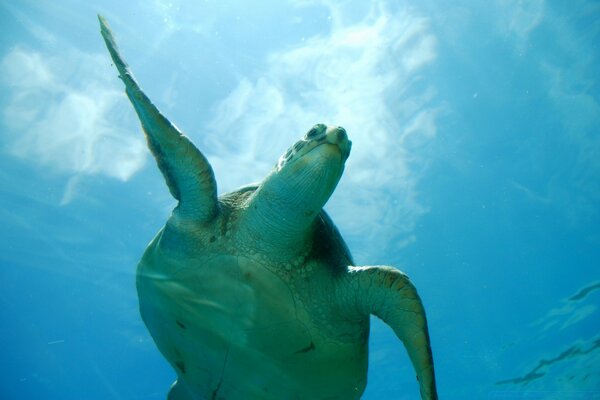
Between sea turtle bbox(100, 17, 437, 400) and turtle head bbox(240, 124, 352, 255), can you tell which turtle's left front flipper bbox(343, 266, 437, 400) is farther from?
turtle head bbox(240, 124, 352, 255)

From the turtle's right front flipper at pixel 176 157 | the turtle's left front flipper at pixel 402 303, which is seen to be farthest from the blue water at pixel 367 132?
the turtle's left front flipper at pixel 402 303

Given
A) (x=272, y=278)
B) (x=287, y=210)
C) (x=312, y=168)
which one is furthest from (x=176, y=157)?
(x=272, y=278)

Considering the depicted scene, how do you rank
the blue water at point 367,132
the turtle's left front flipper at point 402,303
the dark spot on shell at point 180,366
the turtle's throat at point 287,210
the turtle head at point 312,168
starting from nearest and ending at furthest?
the turtle head at point 312,168 → the turtle's throat at point 287,210 → the turtle's left front flipper at point 402,303 → the dark spot on shell at point 180,366 → the blue water at point 367,132

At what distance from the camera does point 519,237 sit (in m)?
15.2

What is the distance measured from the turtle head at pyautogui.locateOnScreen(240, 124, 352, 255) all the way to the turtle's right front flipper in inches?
15.3

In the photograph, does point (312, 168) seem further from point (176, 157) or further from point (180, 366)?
point (180, 366)

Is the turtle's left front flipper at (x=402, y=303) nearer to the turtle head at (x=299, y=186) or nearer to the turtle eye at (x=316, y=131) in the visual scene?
the turtle head at (x=299, y=186)

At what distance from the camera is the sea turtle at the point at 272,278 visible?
2855 millimetres

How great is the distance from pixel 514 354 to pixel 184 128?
21294 mm

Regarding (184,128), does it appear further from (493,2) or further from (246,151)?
(493,2)

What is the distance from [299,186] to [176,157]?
100cm

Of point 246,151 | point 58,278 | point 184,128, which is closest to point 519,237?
point 246,151

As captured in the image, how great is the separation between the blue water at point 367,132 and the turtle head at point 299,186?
331 inches

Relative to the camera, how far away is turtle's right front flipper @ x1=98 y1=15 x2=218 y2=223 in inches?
111
